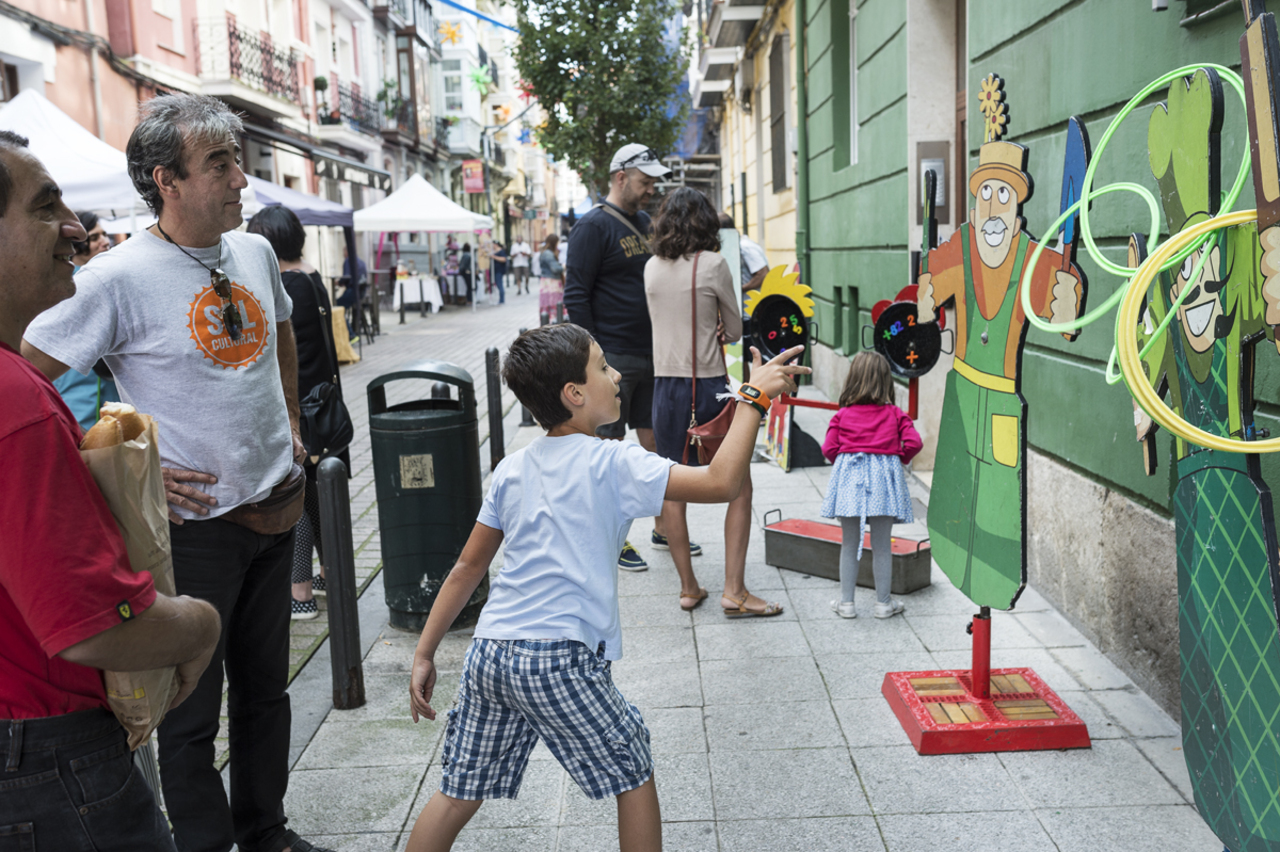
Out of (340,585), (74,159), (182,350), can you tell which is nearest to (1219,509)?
(182,350)

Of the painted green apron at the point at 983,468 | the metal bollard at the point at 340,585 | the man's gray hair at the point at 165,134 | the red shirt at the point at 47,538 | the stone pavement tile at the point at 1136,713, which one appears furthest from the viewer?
the metal bollard at the point at 340,585

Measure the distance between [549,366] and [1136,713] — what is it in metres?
2.61

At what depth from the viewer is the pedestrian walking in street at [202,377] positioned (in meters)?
2.55

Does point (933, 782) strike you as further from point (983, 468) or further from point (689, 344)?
point (689, 344)

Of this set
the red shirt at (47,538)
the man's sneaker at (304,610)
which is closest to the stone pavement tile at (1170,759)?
the red shirt at (47,538)

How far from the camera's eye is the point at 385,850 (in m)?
3.13

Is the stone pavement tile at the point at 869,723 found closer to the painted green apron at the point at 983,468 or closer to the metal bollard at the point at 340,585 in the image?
the painted green apron at the point at 983,468

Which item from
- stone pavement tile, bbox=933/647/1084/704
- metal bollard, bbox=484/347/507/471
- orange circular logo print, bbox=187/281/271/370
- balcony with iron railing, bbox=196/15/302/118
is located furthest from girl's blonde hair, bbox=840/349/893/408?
balcony with iron railing, bbox=196/15/302/118

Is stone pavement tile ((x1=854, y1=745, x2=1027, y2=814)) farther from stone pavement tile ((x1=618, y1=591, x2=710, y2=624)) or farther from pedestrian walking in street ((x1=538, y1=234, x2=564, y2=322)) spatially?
pedestrian walking in street ((x1=538, y1=234, x2=564, y2=322))

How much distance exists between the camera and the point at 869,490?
182 inches

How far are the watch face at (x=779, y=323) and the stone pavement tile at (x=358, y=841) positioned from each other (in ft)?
13.4

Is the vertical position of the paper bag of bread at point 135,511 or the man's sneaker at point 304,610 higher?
the paper bag of bread at point 135,511

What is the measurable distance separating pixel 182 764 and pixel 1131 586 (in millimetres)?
3239

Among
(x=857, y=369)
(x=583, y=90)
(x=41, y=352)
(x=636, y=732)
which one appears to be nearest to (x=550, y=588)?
(x=636, y=732)
